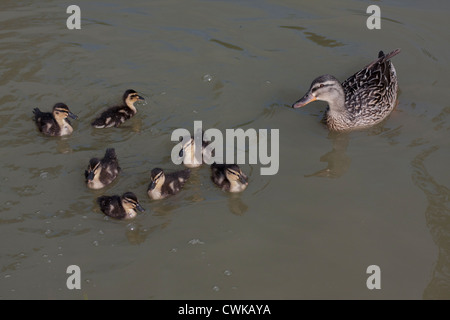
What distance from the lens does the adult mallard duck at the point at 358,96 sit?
5.36 meters

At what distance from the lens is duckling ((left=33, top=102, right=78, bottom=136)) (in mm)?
5188

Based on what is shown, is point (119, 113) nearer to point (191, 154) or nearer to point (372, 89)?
point (191, 154)

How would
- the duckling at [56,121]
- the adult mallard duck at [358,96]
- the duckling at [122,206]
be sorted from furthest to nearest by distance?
the adult mallard duck at [358,96]
the duckling at [56,121]
the duckling at [122,206]

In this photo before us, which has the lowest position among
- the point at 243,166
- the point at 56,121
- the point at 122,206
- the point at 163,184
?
the point at 122,206

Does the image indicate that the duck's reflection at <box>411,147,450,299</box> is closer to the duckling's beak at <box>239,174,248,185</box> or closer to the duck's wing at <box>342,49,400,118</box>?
the duck's wing at <box>342,49,400,118</box>

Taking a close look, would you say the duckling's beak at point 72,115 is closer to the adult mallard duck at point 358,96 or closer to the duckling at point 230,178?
the duckling at point 230,178

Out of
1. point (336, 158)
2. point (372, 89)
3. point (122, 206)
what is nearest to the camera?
point (122, 206)

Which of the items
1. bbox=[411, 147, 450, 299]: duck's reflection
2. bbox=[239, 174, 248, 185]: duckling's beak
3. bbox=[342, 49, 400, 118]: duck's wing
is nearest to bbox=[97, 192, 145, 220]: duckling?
bbox=[239, 174, 248, 185]: duckling's beak

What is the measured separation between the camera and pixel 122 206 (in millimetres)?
4285

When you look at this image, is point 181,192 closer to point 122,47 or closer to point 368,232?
point 368,232

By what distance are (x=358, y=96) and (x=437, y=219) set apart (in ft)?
5.78

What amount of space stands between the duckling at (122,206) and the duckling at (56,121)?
1257 millimetres

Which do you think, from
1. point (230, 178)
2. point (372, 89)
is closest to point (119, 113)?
point (230, 178)

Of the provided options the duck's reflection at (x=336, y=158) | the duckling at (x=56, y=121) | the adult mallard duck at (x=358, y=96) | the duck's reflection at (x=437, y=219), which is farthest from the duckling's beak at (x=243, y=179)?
the duckling at (x=56, y=121)
